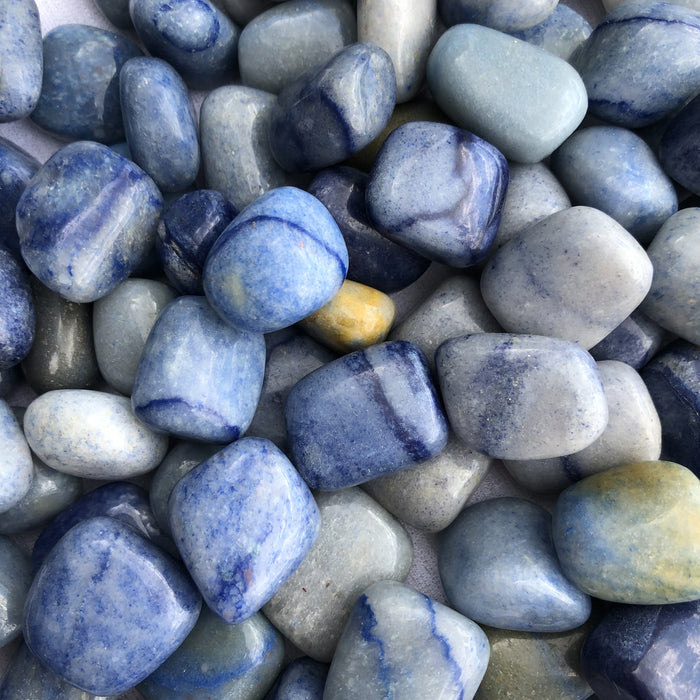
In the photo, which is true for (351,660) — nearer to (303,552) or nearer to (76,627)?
(303,552)

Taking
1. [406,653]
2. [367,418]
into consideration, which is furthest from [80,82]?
[406,653]

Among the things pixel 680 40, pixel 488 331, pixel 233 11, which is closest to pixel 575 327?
pixel 488 331

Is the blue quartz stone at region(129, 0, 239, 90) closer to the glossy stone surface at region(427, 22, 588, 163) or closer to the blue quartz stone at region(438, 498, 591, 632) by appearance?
the glossy stone surface at region(427, 22, 588, 163)

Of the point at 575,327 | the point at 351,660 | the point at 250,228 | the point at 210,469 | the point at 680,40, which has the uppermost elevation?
the point at 680,40

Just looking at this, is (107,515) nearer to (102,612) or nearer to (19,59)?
(102,612)

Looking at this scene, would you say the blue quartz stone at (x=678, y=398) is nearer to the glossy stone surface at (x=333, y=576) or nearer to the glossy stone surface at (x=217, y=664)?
the glossy stone surface at (x=333, y=576)

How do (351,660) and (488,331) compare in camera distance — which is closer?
(351,660)
